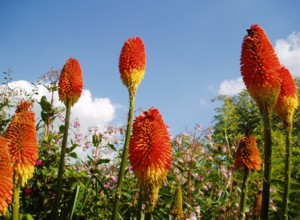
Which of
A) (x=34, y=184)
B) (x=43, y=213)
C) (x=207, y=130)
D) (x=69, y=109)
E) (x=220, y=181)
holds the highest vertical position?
(x=207, y=130)

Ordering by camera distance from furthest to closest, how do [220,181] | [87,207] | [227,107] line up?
1. [227,107]
2. [220,181]
3. [87,207]

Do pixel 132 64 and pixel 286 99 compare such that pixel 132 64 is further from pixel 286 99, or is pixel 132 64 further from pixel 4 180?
pixel 4 180

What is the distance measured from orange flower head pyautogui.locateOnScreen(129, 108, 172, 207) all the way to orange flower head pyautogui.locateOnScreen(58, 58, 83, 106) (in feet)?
5.01

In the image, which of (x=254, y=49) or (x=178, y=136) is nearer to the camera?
(x=254, y=49)

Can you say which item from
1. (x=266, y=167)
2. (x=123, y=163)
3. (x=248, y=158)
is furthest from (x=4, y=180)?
(x=248, y=158)

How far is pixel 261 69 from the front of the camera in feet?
11.3

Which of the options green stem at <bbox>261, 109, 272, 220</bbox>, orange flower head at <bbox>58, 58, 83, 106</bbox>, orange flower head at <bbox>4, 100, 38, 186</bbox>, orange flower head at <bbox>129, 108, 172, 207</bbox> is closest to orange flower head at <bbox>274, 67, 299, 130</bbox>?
green stem at <bbox>261, 109, 272, 220</bbox>

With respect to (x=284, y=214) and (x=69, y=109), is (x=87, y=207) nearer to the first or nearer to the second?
(x=69, y=109)

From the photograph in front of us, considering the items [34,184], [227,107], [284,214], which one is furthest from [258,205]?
[227,107]

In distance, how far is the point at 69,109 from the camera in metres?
4.35

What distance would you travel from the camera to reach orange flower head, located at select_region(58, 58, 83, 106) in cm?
433

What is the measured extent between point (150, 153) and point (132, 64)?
1525 millimetres

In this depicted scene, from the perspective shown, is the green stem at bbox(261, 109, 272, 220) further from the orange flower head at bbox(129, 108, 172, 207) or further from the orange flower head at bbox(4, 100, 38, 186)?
the orange flower head at bbox(4, 100, 38, 186)

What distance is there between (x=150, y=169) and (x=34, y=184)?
2433mm
